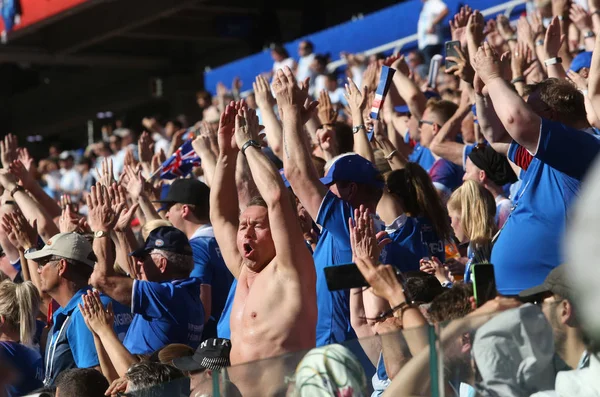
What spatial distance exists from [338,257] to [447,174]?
235 centimetres

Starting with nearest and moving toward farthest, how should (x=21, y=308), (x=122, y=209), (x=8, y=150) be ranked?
(x=21, y=308) < (x=122, y=209) < (x=8, y=150)

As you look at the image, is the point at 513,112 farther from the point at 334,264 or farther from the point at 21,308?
the point at 21,308

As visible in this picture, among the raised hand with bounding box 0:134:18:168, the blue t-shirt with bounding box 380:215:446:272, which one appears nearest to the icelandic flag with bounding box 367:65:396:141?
the blue t-shirt with bounding box 380:215:446:272

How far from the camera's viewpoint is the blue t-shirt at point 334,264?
4.59 meters

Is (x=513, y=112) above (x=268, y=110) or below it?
below

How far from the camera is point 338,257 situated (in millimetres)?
4703

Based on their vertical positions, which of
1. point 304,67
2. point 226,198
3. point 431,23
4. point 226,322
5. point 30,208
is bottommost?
point 226,322

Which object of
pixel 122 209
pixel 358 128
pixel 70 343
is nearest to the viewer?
pixel 70 343

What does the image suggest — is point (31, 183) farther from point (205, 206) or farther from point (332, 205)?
point (332, 205)

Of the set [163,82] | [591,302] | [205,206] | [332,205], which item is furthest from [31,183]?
[163,82]

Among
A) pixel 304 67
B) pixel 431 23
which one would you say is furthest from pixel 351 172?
pixel 304 67

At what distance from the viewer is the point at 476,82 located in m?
4.75

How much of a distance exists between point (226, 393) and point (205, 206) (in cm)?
352

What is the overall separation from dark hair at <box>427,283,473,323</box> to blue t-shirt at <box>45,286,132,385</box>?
2.19 m
